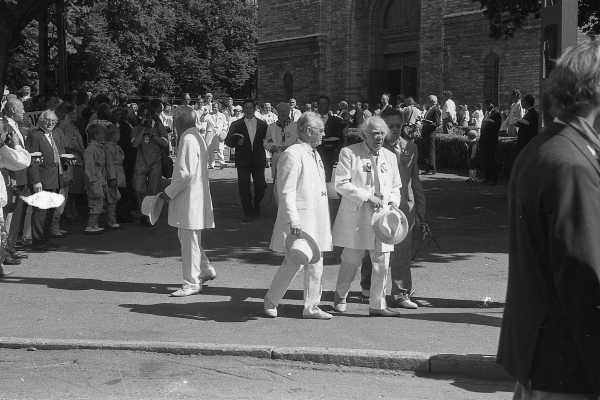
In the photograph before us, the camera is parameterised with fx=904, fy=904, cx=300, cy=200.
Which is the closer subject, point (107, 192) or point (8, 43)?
point (107, 192)

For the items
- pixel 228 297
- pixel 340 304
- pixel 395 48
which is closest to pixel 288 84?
pixel 395 48

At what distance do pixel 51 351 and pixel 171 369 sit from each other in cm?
113

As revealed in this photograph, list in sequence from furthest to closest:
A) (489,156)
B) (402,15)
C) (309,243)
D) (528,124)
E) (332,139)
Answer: (402,15) → (489,156) → (528,124) → (332,139) → (309,243)

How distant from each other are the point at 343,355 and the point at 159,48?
2602 inches

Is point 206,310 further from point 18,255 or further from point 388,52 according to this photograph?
point 388,52

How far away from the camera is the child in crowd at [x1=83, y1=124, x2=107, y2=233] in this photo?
1338 centimetres

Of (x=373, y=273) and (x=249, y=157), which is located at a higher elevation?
(x=249, y=157)

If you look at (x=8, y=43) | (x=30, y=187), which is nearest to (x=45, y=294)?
(x=30, y=187)

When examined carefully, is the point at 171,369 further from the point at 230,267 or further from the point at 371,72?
the point at 371,72

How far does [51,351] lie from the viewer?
23.2 feet

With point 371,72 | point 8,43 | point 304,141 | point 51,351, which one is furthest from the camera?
point 371,72

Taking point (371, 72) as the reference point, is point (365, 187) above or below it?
below

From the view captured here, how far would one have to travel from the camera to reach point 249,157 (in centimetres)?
1498

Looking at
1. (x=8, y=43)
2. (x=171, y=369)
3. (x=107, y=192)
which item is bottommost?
(x=171, y=369)
